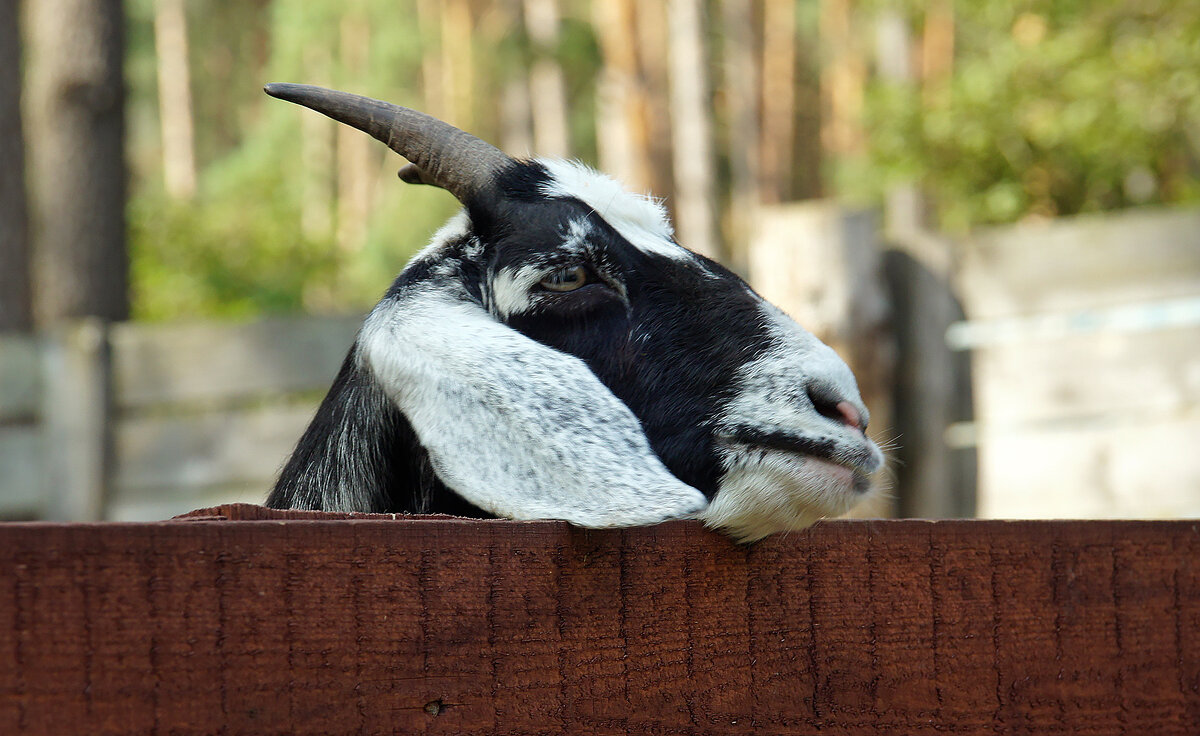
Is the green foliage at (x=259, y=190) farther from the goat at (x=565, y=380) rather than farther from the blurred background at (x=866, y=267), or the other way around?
the goat at (x=565, y=380)

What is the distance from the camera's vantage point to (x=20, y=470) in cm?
731

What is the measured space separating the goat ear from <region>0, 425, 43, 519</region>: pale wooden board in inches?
240

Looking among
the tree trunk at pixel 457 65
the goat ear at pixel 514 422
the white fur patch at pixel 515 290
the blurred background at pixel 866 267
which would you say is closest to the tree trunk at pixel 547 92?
the blurred background at pixel 866 267

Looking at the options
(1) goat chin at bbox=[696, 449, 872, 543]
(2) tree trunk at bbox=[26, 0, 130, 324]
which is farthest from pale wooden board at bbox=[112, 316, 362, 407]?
(1) goat chin at bbox=[696, 449, 872, 543]

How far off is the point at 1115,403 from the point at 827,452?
524 cm

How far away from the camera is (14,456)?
23.9ft

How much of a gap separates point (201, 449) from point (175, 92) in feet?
82.8

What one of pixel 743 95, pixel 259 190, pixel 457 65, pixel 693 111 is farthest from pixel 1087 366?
pixel 457 65

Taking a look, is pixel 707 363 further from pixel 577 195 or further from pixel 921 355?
pixel 921 355

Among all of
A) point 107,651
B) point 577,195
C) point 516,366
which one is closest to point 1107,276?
point 577,195

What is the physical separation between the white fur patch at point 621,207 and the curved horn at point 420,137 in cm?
14

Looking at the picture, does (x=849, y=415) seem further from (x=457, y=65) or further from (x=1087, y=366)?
(x=457, y=65)

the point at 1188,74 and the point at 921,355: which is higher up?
the point at 1188,74

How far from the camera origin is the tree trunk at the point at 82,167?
9.09m
